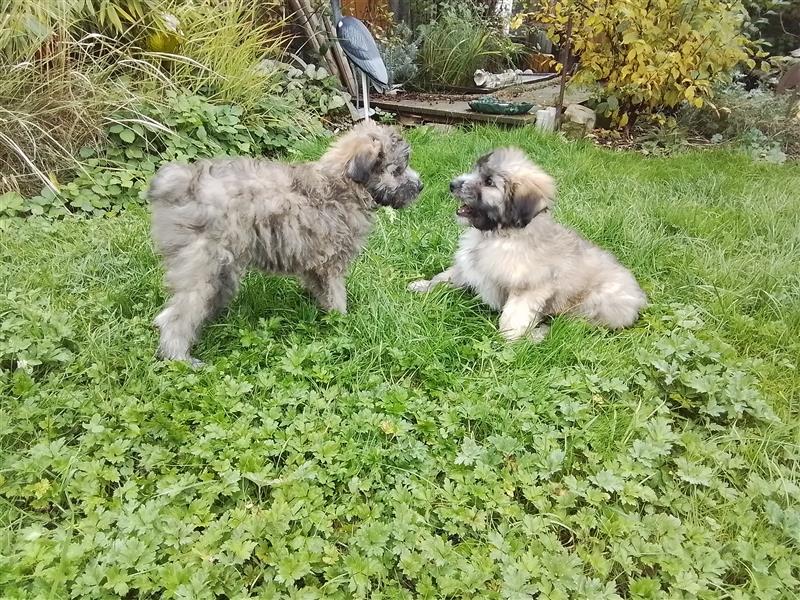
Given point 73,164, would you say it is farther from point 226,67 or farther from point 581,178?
point 581,178

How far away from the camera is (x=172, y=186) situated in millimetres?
2721

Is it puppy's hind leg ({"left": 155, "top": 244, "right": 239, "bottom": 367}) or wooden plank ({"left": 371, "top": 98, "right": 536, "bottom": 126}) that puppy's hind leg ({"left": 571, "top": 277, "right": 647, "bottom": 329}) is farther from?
wooden plank ({"left": 371, "top": 98, "right": 536, "bottom": 126})

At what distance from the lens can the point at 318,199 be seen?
3.00m

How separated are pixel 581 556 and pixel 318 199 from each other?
2.12 m

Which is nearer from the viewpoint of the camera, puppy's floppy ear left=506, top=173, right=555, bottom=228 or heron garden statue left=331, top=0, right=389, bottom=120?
puppy's floppy ear left=506, top=173, right=555, bottom=228

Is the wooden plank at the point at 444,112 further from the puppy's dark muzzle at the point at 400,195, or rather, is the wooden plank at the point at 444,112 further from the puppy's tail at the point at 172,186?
the puppy's tail at the point at 172,186

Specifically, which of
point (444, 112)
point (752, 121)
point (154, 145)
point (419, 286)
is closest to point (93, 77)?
point (154, 145)

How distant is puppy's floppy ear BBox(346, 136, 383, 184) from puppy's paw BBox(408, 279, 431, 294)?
2.78 ft

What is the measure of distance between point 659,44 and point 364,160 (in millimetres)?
5048

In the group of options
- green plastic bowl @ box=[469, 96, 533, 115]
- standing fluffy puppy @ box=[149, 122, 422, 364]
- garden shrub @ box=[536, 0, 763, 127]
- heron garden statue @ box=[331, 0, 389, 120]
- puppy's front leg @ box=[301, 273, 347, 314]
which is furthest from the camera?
green plastic bowl @ box=[469, 96, 533, 115]

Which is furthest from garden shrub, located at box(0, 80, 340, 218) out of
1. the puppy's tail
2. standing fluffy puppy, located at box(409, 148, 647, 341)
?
standing fluffy puppy, located at box(409, 148, 647, 341)

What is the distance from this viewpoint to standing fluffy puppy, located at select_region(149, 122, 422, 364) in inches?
106

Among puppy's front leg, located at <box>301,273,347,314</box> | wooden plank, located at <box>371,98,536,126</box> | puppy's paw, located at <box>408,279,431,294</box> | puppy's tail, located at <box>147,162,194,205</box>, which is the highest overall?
puppy's tail, located at <box>147,162,194,205</box>

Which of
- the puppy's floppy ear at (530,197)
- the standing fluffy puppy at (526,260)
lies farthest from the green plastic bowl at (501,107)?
the puppy's floppy ear at (530,197)
